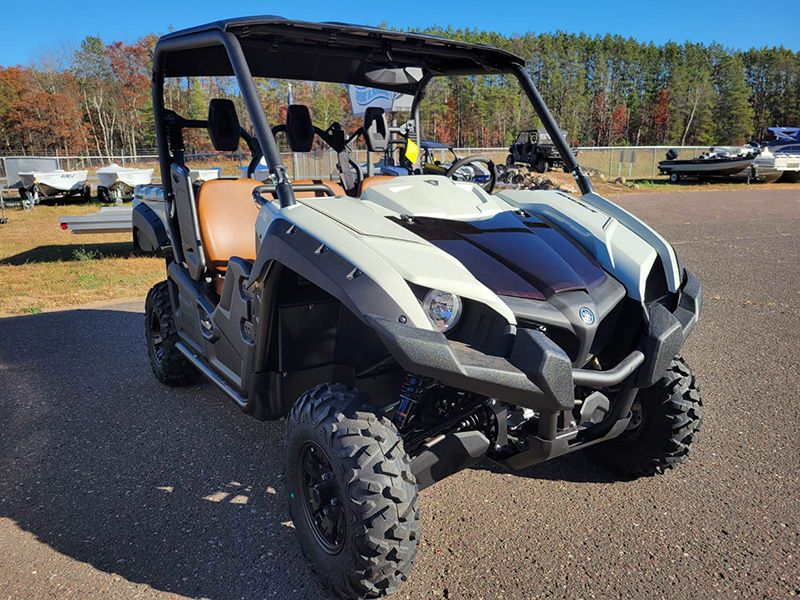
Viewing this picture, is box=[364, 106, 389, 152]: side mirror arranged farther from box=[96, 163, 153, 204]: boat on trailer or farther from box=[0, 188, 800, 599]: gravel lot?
box=[96, 163, 153, 204]: boat on trailer

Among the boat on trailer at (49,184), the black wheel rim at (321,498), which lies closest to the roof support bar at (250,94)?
the black wheel rim at (321,498)

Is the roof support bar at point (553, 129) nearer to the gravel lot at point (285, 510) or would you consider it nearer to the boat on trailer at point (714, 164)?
the gravel lot at point (285, 510)

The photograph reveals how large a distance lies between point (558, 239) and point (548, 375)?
922 mm

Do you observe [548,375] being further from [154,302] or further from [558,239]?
[154,302]

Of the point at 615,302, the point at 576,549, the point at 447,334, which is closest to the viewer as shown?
the point at 447,334

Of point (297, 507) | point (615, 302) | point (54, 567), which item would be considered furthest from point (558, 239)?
point (54, 567)

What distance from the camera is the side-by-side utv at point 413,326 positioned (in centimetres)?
195

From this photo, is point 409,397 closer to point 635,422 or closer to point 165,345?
point 635,422

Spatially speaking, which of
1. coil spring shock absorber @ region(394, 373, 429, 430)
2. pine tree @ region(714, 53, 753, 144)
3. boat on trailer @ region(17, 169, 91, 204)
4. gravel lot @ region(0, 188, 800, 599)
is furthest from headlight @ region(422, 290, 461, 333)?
pine tree @ region(714, 53, 753, 144)

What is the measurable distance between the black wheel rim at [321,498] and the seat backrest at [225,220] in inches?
59.6

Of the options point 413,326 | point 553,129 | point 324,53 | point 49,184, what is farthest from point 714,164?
point 413,326

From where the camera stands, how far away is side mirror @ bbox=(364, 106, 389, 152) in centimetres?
396

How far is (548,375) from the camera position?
182 cm

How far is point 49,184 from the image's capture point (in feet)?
58.9
